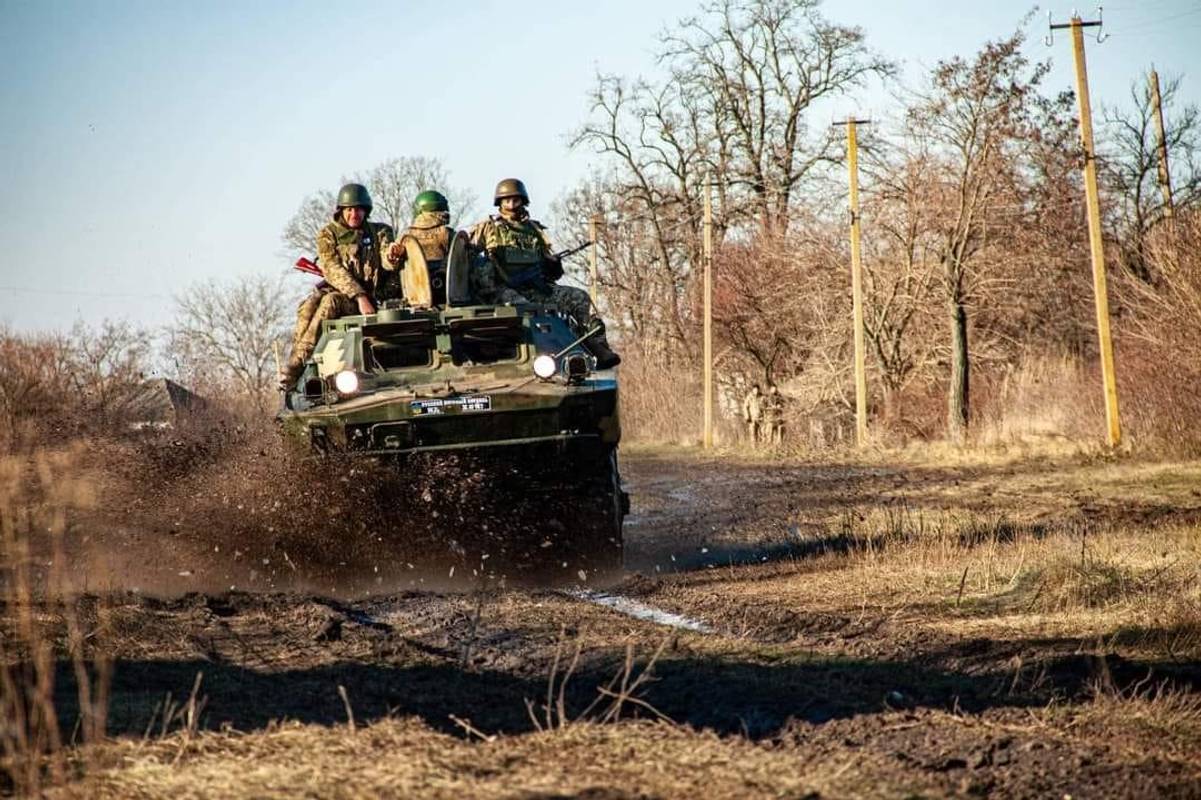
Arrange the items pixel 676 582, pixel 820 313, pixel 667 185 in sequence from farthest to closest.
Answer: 1. pixel 667 185
2. pixel 820 313
3. pixel 676 582

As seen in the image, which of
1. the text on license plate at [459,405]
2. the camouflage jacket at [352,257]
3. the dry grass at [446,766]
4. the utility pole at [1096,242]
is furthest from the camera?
the utility pole at [1096,242]

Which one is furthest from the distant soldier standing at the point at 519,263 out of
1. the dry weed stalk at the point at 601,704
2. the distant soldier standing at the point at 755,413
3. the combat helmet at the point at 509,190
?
the distant soldier standing at the point at 755,413

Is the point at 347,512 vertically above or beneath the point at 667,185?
beneath

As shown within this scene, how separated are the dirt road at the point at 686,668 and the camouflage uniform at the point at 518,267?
233 cm

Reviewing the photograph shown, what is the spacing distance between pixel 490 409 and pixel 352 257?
3222mm

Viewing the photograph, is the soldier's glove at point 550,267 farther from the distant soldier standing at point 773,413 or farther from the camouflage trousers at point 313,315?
the distant soldier standing at point 773,413

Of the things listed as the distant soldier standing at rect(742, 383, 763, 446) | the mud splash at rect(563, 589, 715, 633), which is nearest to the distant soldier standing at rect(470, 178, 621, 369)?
the mud splash at rect(563, 589, 715, 633)

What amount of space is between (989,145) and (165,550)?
2298 centimetres

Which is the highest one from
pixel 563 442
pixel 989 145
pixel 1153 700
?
pixel 989 145

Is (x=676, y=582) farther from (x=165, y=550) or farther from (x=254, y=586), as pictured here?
(x=165, y=550)

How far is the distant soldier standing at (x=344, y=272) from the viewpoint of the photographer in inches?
531

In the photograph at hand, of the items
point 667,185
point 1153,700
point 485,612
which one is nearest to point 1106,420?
point 485,612

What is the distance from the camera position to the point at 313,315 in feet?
44.8

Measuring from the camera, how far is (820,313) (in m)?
37.3
